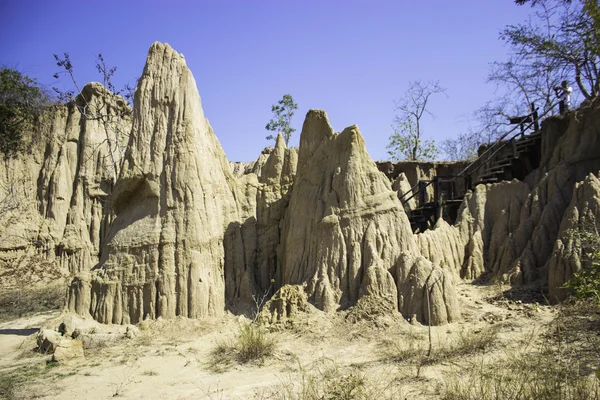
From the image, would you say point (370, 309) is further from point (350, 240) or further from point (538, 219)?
point (538, 219)

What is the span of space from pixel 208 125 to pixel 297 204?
3.40 m

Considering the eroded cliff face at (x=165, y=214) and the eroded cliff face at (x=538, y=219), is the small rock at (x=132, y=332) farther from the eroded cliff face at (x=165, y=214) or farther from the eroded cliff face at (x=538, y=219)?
the eroded cliff face at (x=538, y=219)

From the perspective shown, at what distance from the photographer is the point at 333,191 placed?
12.1 m

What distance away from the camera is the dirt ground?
7.66m

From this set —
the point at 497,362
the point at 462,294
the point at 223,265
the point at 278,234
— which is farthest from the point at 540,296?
the point at 223,265

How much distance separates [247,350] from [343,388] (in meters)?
2.74

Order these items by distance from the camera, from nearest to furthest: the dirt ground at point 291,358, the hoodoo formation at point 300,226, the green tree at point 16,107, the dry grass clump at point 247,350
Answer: the dirt ground at point 291,358 → the dry grass clump at point 247,350 → the hoodoo formation at point 300,226 → the green tree at point 16,107

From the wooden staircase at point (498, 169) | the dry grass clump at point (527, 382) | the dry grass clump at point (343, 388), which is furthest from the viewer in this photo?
the wooden staircase at point (498, 169)

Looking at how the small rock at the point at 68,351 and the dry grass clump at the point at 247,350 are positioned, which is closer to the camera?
the dry grass clump at the point at 247,350

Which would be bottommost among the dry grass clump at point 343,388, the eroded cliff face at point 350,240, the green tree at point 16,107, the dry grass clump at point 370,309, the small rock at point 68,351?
the dry grass clump at point 343,388

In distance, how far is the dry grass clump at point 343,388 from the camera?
263 inches

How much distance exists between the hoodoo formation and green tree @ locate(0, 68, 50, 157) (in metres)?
12.3

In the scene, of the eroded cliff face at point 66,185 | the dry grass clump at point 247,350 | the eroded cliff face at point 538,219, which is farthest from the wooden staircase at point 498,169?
the eroded cliff face at point 66,185

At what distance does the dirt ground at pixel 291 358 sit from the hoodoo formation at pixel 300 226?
25.0 inches
